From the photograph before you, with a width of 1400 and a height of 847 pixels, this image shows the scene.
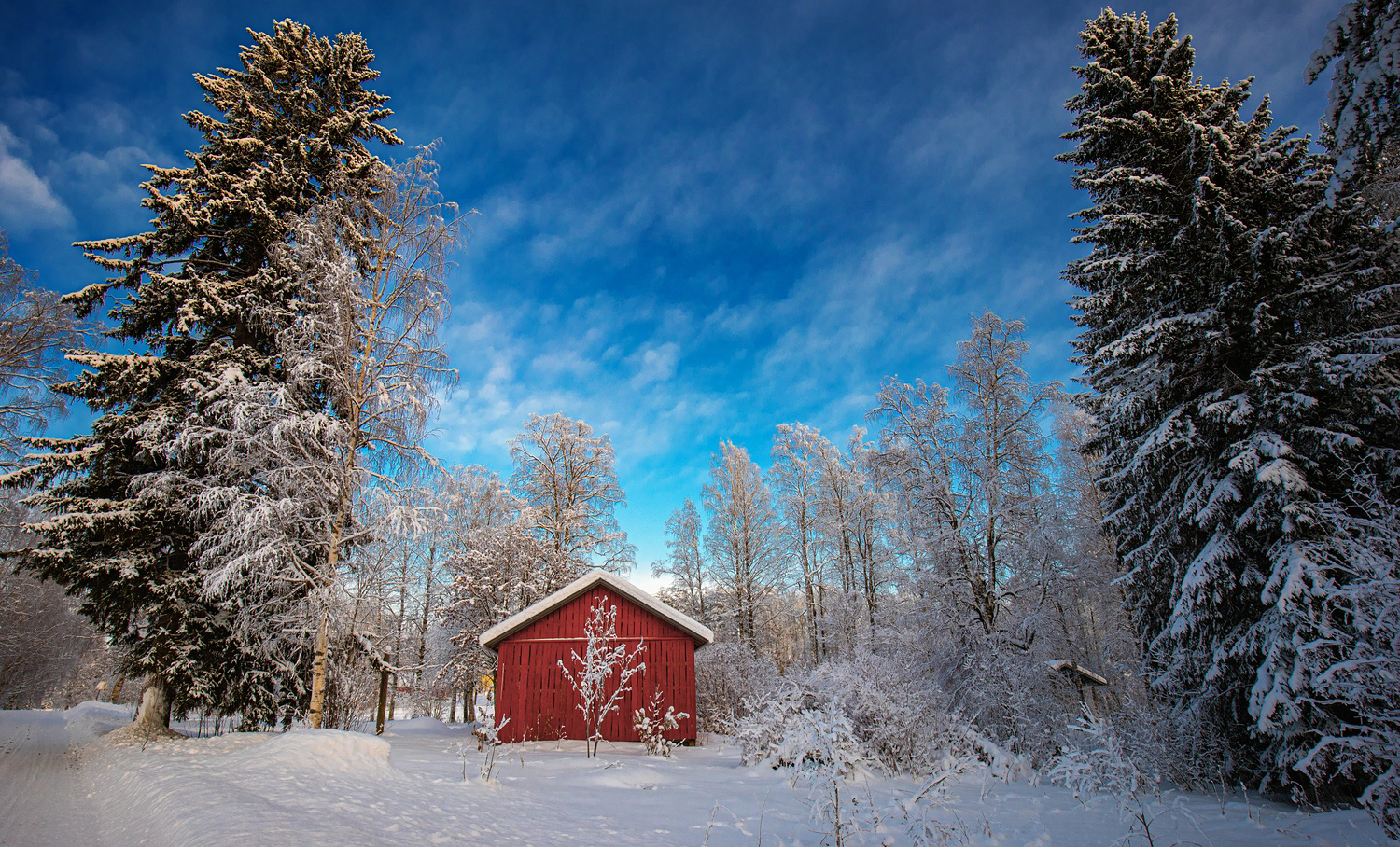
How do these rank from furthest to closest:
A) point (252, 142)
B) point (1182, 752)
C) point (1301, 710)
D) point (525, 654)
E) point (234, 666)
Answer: point (525, 654), point (252, 142), point (234, 666), point (1182, 752), point (1301, 710)

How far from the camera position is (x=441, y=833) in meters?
4.32

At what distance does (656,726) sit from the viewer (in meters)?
13.1

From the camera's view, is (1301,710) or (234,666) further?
(234,666)

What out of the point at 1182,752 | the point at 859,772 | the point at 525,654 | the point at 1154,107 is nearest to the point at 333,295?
the point at 525,654

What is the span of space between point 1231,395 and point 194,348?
1913 cm

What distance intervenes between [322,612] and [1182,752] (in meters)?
14.3

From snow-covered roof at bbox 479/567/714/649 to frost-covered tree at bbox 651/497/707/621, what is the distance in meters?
8.79

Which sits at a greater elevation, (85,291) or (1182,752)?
(85,291)

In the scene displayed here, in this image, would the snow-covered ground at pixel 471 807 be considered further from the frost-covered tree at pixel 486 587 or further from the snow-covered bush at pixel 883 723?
the frost-covered tree at pixel 486 587

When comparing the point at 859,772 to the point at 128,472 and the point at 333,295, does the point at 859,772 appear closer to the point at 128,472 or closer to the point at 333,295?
the point at 333,295

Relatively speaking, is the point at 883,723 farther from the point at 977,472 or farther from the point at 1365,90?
the point at 1365,90

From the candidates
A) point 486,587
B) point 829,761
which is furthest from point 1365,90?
point 486,587

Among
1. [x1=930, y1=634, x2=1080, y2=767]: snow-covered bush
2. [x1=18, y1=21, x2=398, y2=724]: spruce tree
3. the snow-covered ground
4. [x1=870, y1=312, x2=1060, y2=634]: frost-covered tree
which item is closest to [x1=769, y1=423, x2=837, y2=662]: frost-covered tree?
[x1=870, y1=312, x2=1060, y2=634]: frost-covered tree

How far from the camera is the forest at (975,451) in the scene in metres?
6.43
